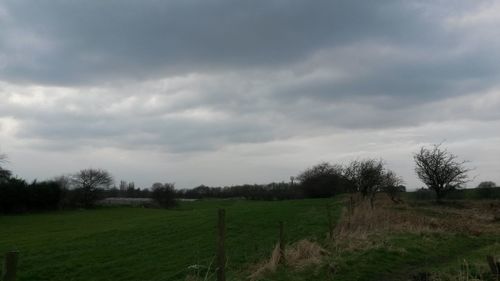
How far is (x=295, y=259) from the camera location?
1429 centimetres

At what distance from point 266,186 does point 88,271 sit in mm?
107626

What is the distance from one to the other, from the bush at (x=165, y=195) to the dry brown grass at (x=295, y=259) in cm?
10563

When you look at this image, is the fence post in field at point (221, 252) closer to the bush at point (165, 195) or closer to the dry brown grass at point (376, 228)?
the dry brown grass at point (376, 228)

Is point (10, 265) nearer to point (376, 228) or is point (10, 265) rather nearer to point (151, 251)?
point (151, 251)

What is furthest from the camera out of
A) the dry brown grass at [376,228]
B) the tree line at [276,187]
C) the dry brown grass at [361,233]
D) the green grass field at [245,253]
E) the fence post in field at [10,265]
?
the tree line at [276,187]

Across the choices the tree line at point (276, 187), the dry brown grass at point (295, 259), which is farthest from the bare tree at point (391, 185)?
the dry brown grass at point (295, 259)

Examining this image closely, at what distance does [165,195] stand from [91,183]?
1815 centimetres

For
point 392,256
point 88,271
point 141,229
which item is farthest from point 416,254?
point 141,229

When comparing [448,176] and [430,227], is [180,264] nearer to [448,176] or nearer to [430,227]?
[430,227]

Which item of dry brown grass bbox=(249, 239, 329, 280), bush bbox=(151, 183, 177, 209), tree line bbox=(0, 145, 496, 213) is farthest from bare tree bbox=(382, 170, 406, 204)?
bush bbox=(151, 183, 177, 209)

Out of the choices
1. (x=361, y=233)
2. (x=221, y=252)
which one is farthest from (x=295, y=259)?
(x=361, y=233)

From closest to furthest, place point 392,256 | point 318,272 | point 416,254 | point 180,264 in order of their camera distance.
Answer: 1. point 318,272
2. point 392,256
3. point 416,254
4. point 180,264

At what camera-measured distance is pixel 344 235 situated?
65.8 ft

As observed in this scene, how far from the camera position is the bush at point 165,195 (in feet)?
390
